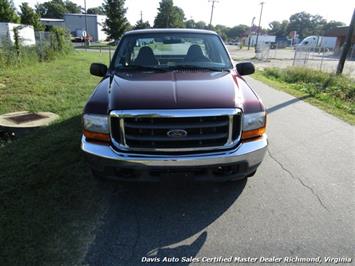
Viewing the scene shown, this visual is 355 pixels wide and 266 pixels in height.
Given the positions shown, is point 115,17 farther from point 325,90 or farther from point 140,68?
point 140,68

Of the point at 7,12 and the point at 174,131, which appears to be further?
the point at 7,12

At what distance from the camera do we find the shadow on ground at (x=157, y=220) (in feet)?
8.20

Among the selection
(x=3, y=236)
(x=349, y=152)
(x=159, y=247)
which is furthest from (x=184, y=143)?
(x=349, y=152)

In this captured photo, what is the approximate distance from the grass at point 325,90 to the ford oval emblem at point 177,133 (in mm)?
5311

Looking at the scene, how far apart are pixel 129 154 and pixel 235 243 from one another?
4.10 feet

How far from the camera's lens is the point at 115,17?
4672 centimetres

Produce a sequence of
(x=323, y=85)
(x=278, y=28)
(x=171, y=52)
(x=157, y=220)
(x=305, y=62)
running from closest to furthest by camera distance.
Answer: (x=157, y=220)
(x=171, y=52)
(x=323, y=85)
(x=305, y=62)
(x=278, y=28)

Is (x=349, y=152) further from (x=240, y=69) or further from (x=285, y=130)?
(x=240, y=69)

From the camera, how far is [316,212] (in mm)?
3139

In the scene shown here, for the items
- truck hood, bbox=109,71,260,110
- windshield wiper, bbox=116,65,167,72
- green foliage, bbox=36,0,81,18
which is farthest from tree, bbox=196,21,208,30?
truck hood, bbox=109,71,260,110

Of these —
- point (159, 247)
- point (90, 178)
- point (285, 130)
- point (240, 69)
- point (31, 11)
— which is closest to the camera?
point (159, 247)

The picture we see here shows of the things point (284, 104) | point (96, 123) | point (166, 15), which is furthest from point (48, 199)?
point (166, 15)

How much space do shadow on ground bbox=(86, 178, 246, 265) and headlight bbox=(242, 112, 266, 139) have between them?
2.58ft

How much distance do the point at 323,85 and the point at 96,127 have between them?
1090 centimetres
